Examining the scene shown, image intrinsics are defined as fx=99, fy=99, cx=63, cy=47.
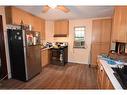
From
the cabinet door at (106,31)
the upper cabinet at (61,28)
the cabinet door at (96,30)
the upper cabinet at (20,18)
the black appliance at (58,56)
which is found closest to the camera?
the upper cabinet at (20,18)

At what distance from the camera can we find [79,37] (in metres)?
5.04

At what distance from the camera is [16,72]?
303 centimetres

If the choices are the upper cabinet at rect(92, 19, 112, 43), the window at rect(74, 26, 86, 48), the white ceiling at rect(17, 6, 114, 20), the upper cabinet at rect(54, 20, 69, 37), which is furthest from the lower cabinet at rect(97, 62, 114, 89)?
the upper cabinet at rect(54, 20, 69, 37)

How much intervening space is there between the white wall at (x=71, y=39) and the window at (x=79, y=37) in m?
0.18

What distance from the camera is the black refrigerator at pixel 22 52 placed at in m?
2.76

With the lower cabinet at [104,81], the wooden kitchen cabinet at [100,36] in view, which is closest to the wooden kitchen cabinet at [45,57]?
the wooden kitchen cabinet at [100,36]

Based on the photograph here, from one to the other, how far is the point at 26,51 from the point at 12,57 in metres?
0.59

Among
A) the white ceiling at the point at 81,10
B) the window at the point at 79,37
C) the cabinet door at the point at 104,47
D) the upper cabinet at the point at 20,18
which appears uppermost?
the white ceiling at the point at 81,10

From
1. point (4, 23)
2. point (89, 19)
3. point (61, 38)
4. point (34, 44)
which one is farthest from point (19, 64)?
point (89, 19)

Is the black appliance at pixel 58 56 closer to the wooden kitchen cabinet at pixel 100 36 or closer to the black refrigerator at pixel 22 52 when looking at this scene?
the wooden kitchen cabinet at pixel 100 36

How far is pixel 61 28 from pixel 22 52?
2690 millimetres

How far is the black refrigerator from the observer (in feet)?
9.07

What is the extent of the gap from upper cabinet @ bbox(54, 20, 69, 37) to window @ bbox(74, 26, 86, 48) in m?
0.48

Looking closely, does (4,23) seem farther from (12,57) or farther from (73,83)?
(73,83)
